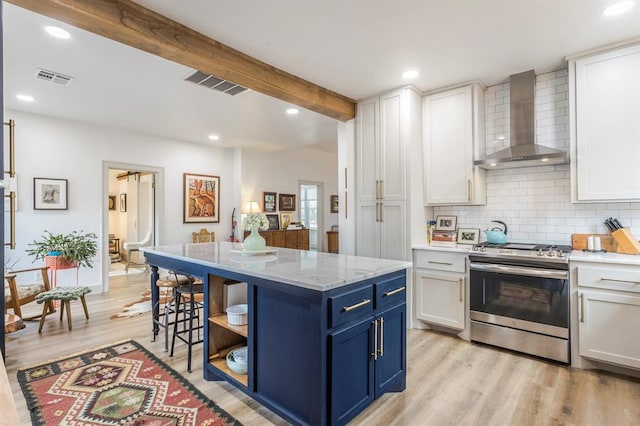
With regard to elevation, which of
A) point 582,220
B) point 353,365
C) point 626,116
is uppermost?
point 626,116

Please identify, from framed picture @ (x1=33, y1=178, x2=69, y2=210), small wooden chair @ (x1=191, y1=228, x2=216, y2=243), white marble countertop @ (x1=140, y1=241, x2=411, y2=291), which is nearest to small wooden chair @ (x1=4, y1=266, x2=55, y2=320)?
framed picture @ (x1=33, y1=178, x2=69, y2=210)

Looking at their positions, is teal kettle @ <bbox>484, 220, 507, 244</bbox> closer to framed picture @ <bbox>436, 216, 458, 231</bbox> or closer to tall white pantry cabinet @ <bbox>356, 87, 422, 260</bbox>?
framed picture @ <bbox>436, 216, 458, 231</bbox>

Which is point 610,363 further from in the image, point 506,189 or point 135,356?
point 135,356

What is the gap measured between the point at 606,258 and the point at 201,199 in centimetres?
613

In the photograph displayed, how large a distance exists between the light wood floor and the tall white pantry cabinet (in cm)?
107

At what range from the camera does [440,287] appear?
10.8 feet

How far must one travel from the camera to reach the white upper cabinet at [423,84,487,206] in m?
3.39

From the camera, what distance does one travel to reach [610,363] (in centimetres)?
247

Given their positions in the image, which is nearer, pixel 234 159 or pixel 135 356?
pixel 135 356

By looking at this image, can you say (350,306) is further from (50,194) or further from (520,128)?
(50,194)

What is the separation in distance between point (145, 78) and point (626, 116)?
4378 mm

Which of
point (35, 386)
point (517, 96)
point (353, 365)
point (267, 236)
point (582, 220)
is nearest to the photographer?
point (353, 365)

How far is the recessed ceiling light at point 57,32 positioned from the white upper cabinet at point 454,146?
3.38 metres

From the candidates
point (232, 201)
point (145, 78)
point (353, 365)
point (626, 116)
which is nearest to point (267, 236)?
point (232, 201)
